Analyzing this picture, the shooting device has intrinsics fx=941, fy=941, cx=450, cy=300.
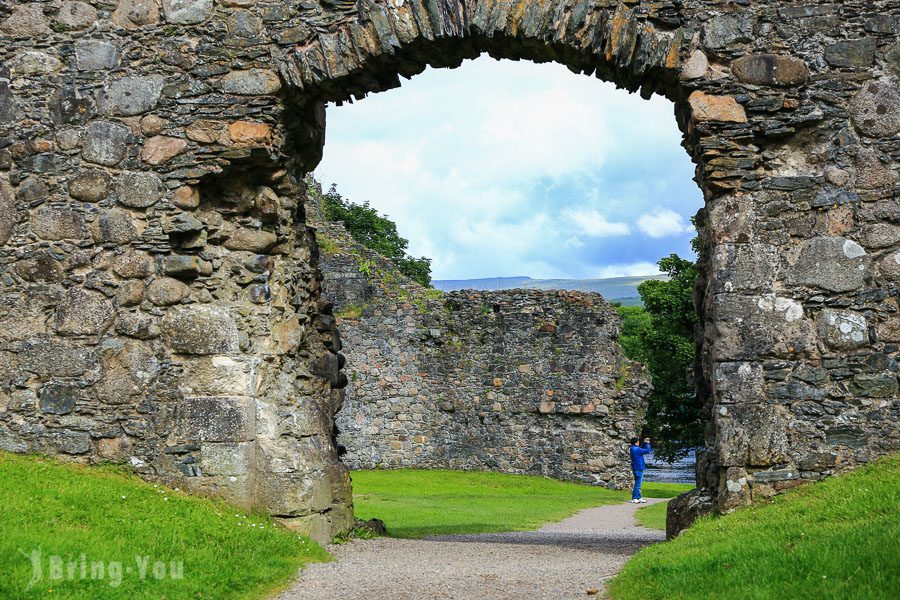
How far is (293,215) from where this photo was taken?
28.4ft

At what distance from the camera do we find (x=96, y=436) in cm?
788

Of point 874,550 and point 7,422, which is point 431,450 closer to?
point 7,422

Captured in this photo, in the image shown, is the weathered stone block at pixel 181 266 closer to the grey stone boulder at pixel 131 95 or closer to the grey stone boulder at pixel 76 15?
the grey stone boulder at pixel 131 95

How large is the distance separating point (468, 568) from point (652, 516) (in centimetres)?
790

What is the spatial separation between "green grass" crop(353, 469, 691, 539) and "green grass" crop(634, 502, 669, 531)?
1092 millimetres

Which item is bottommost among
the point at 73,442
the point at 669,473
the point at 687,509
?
the point at 669,473

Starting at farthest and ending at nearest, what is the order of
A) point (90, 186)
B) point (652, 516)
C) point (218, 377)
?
point (652, 516) < point (90, 186) < point (218, 377)

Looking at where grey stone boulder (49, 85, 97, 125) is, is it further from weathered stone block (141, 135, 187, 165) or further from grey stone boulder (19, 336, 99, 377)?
grey stone boulder (19, 336, 99, 377)

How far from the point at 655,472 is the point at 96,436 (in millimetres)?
28531

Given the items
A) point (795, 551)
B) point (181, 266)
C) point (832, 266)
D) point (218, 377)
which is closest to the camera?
point (795, 551)

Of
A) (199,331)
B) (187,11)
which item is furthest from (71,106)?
(199,331)

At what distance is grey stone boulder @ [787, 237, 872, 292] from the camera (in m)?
7.16

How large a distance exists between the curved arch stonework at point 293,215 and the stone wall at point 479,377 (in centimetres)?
1254

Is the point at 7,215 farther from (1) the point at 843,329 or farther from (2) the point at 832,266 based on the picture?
(1) the point at 843,329
